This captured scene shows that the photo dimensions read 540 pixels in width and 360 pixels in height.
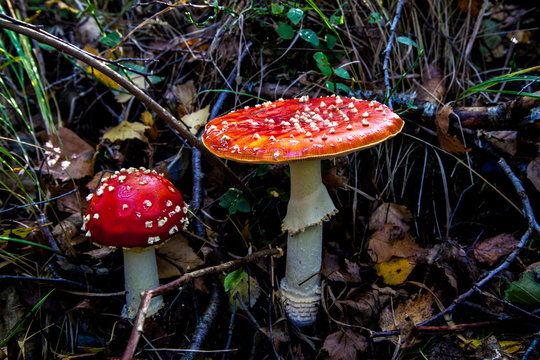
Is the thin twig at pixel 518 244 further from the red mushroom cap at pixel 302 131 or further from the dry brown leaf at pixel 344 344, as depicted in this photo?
the red mushroom cap at pixel 302 131

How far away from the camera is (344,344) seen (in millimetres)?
2201

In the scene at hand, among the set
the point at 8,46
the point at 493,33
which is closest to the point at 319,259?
the point at 493,33

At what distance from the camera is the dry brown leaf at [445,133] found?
2.47 m

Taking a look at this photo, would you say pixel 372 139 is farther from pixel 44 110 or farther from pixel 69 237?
pixel 44 110

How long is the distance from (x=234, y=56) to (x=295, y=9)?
87 cm

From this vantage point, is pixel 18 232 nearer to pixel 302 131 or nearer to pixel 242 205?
pixel 242 205

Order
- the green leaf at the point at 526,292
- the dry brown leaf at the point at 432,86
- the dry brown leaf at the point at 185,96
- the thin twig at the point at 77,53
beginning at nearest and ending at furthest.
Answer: the thin twig at the point at 77,53, the green leaf at the point at 526,292, the dry brown leaf at the point at 432,86, the dry brown leaf at the point at 185,96

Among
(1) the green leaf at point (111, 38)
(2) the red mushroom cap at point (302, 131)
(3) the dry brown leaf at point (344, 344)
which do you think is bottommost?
(3) the dry brown leaf at point (344, 344)

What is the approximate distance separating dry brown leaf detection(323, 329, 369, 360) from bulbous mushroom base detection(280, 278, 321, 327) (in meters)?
0.24

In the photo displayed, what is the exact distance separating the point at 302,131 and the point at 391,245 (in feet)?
4.16

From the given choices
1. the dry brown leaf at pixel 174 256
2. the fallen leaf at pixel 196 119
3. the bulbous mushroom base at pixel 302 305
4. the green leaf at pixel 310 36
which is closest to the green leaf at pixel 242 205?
the dry brown leaf at pixel 174 256

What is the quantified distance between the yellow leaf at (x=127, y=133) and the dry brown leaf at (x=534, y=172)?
2.81 metres

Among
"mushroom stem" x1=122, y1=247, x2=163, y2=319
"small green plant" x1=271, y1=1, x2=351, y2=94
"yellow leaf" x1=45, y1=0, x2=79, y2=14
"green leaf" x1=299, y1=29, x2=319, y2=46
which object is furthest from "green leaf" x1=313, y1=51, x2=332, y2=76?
"yellow leaf" x1=45, y1=0, x2=79, y2=14

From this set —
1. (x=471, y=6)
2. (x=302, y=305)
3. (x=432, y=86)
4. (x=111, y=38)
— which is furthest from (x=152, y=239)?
(x=471, y=6)
